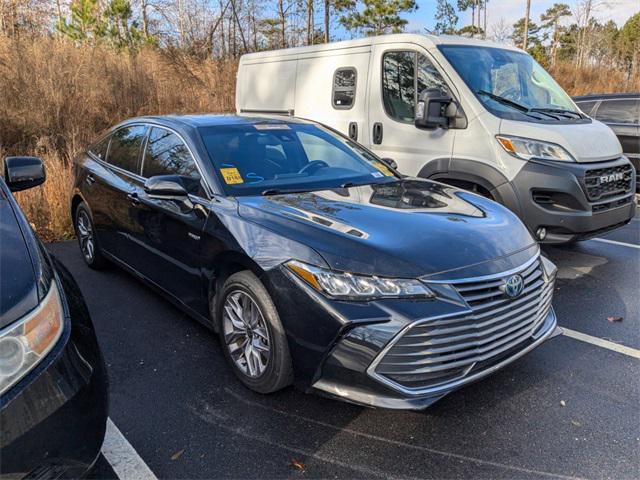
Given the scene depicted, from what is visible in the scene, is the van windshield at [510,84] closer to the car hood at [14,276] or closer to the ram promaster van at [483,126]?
the ram promaster van at [483,126]

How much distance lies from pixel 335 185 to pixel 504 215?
3.77ft

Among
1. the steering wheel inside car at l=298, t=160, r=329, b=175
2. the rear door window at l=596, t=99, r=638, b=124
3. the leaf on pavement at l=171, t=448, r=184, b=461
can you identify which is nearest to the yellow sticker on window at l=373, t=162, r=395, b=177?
the steering wheel inside car at l=298, t=160, r=329, b=175

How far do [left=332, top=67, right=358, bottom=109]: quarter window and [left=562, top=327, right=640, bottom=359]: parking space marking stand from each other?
3730mm

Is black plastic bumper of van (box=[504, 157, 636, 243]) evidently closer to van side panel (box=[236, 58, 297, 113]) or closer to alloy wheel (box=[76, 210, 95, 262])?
van side panel (box=[236, 58, 297, 113])

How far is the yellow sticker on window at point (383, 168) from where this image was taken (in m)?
3.97

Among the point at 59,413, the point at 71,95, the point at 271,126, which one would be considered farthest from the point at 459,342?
the point at 71,95

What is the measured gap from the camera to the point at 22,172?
120 inches

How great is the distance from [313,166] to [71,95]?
27.0 feet

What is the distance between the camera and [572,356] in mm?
3330

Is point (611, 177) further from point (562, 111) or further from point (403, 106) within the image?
point (403, 106)

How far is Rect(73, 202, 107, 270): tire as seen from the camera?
15.9ft

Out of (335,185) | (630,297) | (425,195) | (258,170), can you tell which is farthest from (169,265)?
(630,297)

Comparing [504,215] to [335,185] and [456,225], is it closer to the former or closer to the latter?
[456,225]

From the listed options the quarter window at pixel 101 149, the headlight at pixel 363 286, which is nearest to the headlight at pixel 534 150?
the headlight at pixel 363 286
